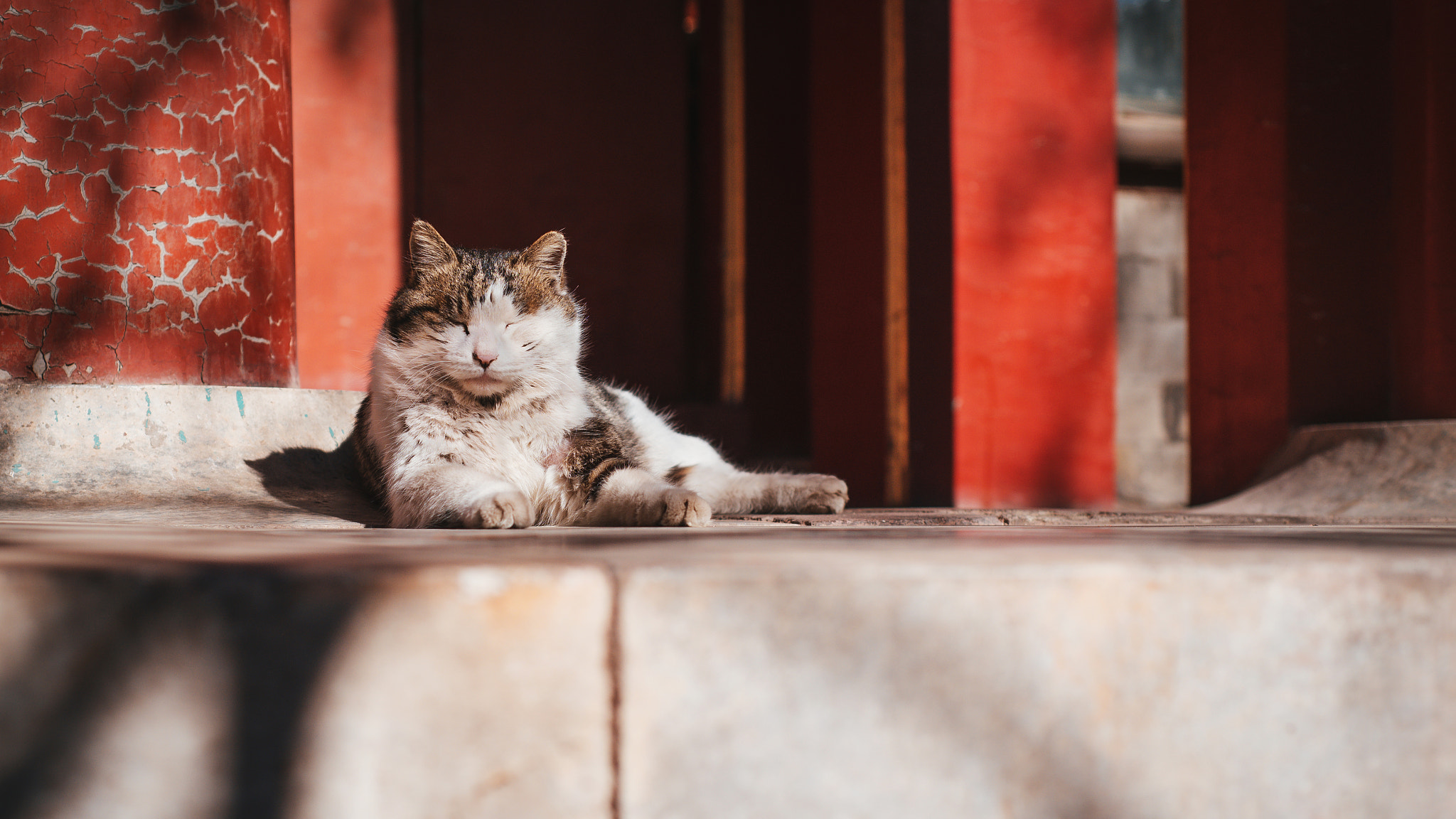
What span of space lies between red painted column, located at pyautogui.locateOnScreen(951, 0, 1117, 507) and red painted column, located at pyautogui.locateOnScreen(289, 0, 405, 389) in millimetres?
2239

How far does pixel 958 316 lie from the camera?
9.30 ft

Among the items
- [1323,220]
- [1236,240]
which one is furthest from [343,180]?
[1323,220]

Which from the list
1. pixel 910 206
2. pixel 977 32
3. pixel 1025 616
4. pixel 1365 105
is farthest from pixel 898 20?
pixel 1025 616

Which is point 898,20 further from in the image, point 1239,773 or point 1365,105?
point 1239,773

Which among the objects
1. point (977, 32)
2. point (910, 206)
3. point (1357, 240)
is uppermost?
point (977, 32)

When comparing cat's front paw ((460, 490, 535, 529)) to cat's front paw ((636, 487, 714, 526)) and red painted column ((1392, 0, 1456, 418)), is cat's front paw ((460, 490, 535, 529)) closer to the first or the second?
cat's front paw ((636, 487, 714, 526))

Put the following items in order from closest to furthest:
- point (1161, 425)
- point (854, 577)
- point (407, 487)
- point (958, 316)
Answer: point (854, 577) → point (407, 487) → point (958, 316) → point (1161, 425)

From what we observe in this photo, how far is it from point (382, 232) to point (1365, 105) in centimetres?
342

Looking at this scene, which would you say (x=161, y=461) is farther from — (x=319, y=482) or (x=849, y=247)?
(x=849, y=247)

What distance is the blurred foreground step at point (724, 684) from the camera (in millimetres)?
704

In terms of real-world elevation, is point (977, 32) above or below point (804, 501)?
above

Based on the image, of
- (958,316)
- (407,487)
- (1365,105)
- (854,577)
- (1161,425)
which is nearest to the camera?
(854,577)

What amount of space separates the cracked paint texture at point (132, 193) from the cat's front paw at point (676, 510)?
4.57 ft

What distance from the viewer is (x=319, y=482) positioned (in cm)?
219
